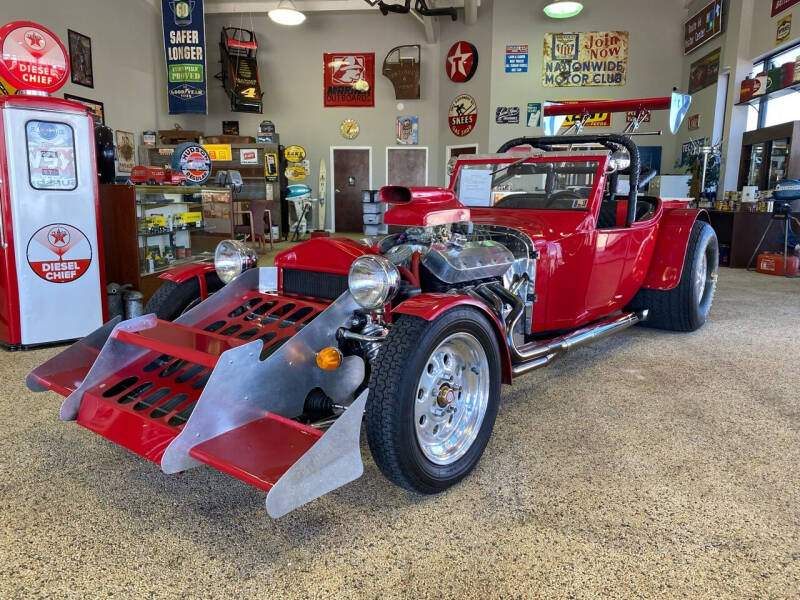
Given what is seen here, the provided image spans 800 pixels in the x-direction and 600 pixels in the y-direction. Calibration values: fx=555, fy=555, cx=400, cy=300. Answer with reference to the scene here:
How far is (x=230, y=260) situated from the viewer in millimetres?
2568

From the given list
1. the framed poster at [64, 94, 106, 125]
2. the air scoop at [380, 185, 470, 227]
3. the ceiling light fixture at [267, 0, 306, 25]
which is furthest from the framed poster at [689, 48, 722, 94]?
the framed poster at [64, 94, 106, 125]

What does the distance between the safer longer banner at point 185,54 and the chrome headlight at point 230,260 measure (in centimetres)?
1037

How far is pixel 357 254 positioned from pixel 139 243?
9.33 feet

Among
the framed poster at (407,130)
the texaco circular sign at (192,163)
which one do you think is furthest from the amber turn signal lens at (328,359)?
the framed poster at (407,130)

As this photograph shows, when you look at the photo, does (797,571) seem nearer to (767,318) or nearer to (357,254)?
(357,254)

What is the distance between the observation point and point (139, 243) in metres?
4.40

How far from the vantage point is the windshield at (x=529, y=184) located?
3.09 meters

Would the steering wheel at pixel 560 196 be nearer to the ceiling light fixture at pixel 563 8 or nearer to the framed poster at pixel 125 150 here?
the ceiling light fixture at pixel 563 8

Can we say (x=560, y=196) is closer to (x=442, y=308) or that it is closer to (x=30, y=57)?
(x=442, y=308)

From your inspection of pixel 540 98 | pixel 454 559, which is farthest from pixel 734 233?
pixel 454 559

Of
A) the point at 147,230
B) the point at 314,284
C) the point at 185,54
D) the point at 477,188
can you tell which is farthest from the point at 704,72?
the point at 185,54

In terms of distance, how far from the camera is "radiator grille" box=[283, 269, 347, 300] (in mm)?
2311

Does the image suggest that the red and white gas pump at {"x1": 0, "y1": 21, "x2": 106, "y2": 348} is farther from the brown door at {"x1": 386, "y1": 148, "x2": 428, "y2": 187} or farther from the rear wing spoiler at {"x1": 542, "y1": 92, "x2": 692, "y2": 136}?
the brown door at {"x1": 386, "y1": 148, "x2": 428, "y2": 187}

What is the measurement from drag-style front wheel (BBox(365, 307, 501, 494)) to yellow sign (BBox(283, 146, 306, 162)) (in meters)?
12.4
